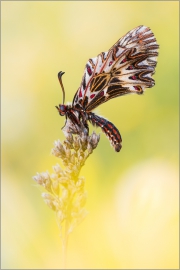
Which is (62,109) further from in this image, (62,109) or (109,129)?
(109,129)

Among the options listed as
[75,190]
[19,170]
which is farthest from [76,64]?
[75,190]

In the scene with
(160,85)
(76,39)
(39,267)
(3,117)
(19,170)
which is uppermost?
(76,39)

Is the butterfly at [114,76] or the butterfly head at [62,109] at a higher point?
the butterfly at [114,76]

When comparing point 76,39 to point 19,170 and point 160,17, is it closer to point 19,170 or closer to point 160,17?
point 160,17

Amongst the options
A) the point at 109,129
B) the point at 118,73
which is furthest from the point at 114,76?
the point at 109,129

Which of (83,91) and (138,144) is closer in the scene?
(83,91)

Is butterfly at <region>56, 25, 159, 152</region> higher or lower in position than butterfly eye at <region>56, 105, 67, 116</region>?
higher
